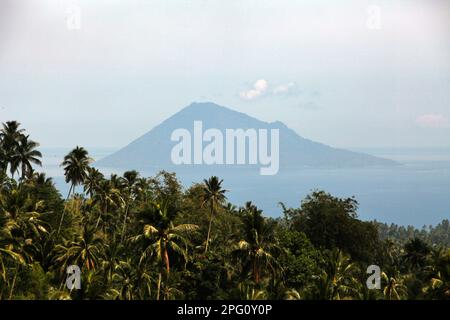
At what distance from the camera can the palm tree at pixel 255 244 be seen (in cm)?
5262

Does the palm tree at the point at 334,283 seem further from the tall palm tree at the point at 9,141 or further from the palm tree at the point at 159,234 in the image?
the tall palm tree at the point at 9,141

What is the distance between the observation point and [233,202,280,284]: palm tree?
52625 mm

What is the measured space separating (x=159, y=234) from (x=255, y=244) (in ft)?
35.9

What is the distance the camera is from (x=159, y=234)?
46625 millimetres

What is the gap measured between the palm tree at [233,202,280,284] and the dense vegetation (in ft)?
0.34

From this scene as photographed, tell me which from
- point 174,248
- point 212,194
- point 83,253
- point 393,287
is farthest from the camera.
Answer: point 212,194

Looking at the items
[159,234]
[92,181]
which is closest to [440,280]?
[159,234]

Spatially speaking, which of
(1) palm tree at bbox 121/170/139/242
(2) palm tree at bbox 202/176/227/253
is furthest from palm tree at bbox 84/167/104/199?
(2) palm tree at bbox 202/176/227/253

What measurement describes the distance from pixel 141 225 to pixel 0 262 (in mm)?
11861

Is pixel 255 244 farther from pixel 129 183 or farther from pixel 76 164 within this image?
pixel 129 183

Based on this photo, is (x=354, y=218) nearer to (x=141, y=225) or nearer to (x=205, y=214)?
(x=205, y=214)

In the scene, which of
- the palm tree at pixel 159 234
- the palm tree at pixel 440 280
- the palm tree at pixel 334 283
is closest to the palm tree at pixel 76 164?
the palm tree at pixel 159 234

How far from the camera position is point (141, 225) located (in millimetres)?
47469
